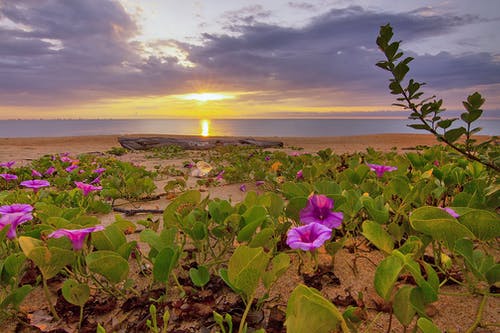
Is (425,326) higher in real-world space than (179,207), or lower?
lower

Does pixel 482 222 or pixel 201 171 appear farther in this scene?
pixel 201 171

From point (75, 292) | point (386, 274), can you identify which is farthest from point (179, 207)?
point (386, 274)

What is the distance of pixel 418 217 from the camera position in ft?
4.22

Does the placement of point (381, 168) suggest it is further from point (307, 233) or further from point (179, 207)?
point (179, 207)

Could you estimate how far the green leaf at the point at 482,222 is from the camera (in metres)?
1.19

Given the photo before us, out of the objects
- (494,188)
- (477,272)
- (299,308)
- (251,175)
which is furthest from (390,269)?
(251,175)

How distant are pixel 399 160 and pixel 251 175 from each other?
253cm

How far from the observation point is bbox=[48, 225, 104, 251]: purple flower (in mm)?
1417

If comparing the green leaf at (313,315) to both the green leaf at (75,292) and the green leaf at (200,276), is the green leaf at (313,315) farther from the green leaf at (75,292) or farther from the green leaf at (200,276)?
the green leaf at (75,292)

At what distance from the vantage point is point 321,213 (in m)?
1.64

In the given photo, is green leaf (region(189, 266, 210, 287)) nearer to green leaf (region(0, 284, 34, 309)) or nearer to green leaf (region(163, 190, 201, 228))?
green leaf (region(163, 190, 201, 228))

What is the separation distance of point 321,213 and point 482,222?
641 mm

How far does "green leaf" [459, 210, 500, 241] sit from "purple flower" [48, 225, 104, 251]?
1.42 m

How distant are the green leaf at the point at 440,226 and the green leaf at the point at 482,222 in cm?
7
